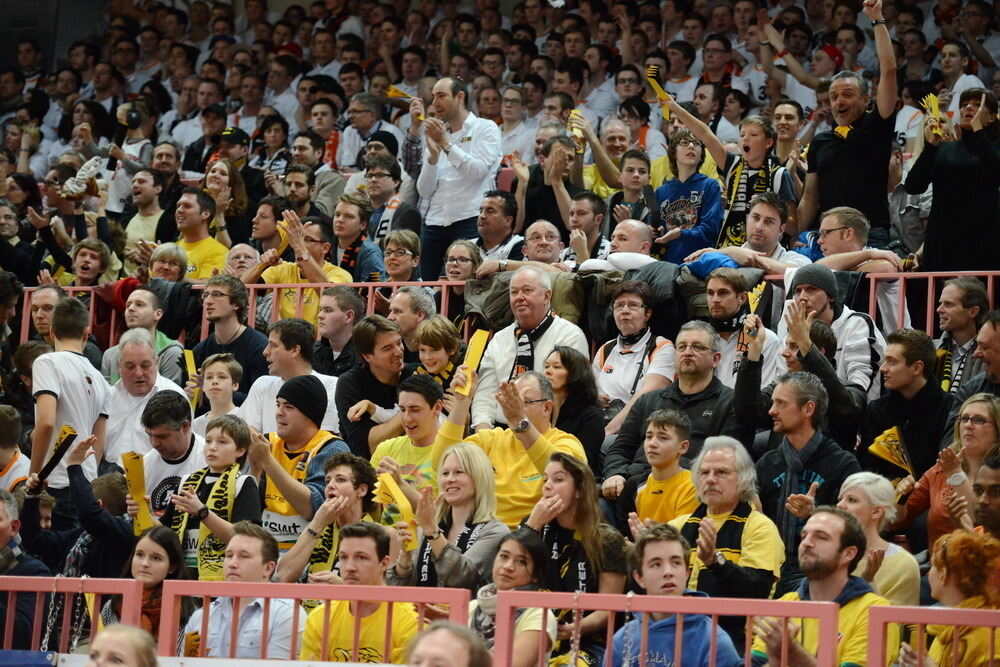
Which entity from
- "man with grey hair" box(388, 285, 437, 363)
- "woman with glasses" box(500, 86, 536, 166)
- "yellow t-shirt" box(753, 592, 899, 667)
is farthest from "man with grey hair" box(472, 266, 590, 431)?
"woman with glasses" box(500, 86, 536, 166)

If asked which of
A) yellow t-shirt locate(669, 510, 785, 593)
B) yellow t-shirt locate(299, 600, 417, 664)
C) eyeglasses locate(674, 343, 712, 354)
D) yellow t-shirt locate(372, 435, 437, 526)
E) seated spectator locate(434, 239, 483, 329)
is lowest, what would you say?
yellow t-shirt locate(299, 600, 417, 664)

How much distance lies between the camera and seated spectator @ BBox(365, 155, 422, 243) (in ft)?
37.7

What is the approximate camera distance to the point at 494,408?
343 inches

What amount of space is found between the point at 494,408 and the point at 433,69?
751 centimetres

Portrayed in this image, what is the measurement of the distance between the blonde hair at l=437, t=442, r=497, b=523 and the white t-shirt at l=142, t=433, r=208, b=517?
63.0 inches

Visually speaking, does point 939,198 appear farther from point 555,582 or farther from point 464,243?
point 555,582

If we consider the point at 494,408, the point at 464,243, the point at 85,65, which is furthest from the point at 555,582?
the point at 85,65

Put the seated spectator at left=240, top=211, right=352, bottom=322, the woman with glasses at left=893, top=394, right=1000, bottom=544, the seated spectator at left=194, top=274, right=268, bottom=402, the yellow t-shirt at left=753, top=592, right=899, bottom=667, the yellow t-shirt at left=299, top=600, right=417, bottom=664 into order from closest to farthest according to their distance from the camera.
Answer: the yellow t-shirt at left=753, top=592, right=899, bottom=667 < the yellow t-shirt at left=299, top=600, right=417, bottom=664 < the woman with glasses at left=893, top=394, right=1000, bottom=544 < the seated spectator at left=194, top=274, right=268, bottom=402 < the seated spectator at left=240, top=211, right=352, bottom=322

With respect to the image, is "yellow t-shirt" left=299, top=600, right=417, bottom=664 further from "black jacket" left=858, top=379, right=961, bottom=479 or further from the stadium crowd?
"black jacket" left=858, top=379, right=961, bottom=479

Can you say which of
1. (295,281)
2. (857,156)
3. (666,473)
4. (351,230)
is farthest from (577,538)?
(351,230)

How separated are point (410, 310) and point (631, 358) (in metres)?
1.39

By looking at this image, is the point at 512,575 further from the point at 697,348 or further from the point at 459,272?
the point at 459,272

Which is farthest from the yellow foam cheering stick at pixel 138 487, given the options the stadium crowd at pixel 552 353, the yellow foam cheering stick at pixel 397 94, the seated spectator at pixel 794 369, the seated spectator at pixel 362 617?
the yellow foam cheering stick at pixel 397 94

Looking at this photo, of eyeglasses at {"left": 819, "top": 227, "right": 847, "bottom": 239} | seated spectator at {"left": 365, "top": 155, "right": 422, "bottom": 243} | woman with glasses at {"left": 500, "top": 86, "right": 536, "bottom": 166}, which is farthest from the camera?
woman with glasses at {"left": 500, "top": 86, "right": 536, "bottom": 166}
